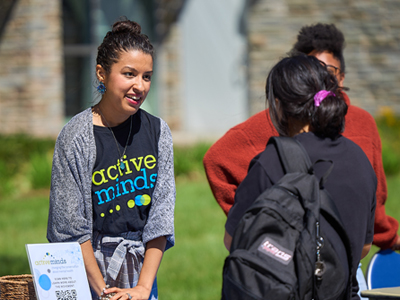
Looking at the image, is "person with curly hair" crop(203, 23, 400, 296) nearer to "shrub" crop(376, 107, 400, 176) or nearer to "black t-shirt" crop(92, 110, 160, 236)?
"black t-shirt" crop(92, 110, 160, 236)

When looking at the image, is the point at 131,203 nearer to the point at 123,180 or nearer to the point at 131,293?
the point at 123,180

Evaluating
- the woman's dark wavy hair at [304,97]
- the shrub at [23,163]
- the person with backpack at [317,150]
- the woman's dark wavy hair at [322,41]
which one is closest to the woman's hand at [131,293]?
the person with backpack at [317,150]

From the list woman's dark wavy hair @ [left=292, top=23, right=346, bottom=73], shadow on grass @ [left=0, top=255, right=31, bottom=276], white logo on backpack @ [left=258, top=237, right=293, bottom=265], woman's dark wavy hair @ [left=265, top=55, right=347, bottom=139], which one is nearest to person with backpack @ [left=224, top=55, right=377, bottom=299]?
woman's dark wavy hair @ [left=265, top=55, right=347, bottom=139]

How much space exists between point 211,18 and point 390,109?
4.32 meters

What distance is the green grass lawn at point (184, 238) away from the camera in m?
5.17

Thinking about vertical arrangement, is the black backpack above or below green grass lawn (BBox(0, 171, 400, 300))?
above

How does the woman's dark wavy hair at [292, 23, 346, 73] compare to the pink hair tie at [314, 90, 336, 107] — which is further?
the woman's dark wavy hair at [292, 23, 346, 73]

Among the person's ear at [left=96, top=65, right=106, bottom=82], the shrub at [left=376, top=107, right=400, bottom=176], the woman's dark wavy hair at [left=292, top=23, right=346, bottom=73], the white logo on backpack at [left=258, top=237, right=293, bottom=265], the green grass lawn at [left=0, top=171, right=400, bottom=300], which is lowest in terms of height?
the green grass lawn at [left=0, top=171, right=400, bottom=300]

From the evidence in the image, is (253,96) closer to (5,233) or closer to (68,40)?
(68,40)

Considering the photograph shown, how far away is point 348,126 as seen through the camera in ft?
9.70

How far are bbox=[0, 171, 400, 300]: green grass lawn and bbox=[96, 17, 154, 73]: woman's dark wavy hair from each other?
291 cm

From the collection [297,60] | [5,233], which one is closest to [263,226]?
[297,60]

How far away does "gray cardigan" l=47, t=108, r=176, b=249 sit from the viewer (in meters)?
2.28

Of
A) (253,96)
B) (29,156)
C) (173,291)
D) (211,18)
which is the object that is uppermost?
(211,18)
